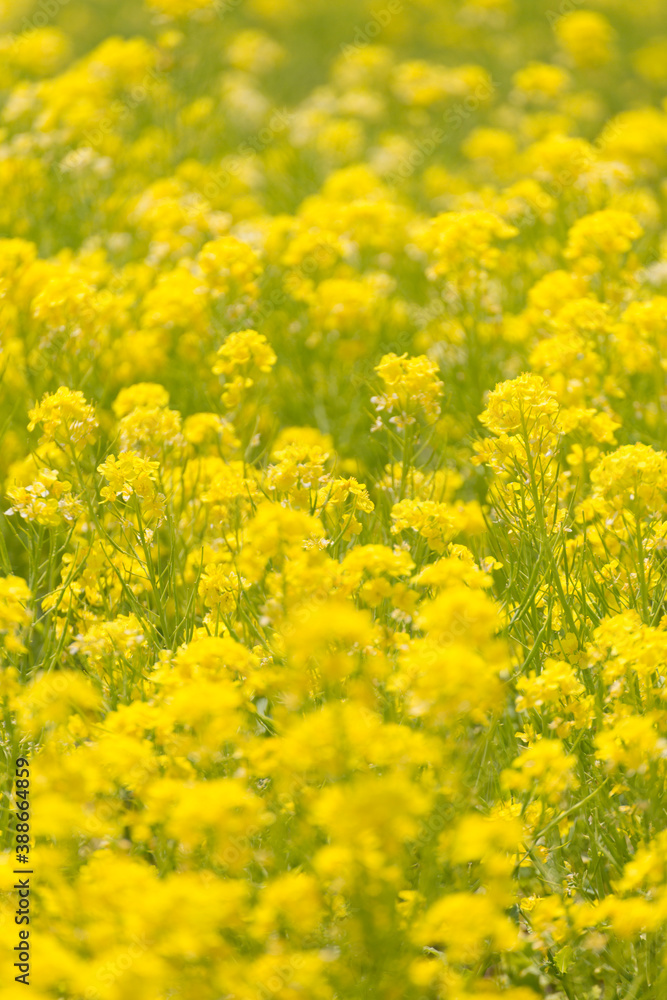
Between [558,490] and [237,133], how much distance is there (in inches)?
267

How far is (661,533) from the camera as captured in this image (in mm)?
3084

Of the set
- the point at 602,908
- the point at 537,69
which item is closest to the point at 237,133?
the point at 537,69

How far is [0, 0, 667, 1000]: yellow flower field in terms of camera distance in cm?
200

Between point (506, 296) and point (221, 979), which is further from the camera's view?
point (506, 296)

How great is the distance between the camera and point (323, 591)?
2.41 meters

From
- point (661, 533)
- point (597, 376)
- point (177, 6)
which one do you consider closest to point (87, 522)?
point (661, 533)

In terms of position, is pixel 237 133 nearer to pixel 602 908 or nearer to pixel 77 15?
pixel 77 15

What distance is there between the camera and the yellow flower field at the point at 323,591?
200 cm

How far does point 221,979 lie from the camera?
73.7 inches

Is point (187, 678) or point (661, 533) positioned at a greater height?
point (661, 533)

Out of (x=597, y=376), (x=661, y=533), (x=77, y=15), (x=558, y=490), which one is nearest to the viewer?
(x=661, y=533)

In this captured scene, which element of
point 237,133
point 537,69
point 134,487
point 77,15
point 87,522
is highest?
point 77,15

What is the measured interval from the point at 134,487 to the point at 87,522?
494 millimetres

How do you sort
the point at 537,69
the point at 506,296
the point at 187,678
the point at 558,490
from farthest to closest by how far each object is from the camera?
the point at 537,69, the point at 506,296, the point at 558,490, the point at 187,678
